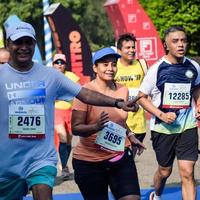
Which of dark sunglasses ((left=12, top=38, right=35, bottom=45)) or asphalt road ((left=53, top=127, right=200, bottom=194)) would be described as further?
asphalt road ((left=53, top=127, right=200, bottom=194))

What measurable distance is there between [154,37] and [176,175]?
35.2 feet

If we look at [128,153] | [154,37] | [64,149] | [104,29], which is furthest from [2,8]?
[128,153]

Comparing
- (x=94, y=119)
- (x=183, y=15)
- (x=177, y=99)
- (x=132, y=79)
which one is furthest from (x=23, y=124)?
(x=183, y=15)

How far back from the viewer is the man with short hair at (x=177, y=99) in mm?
7230

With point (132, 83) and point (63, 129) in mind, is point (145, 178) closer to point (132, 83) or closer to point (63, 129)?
point (63, 129)

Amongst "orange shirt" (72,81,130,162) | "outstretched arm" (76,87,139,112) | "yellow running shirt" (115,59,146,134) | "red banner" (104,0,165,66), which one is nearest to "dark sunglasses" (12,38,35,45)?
"outstretched arm" (76,87,139,112)

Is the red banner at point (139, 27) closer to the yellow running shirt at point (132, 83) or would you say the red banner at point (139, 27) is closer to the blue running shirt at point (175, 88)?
the yellow running shirt at point (132, 83)

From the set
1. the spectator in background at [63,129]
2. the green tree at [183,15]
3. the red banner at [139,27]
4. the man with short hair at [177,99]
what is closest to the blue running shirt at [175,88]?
the man with short hair at [177,99]

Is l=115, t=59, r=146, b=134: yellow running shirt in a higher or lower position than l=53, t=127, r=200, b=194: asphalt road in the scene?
higher

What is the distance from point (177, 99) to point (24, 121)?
92.0 inches

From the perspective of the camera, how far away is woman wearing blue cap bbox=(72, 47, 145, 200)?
5969 mm

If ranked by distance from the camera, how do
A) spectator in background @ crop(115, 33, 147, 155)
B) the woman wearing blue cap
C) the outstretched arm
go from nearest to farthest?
the outstretched arm, the woman wearing blue cap, spectator in background @ crop(115, 33, 147, 155)

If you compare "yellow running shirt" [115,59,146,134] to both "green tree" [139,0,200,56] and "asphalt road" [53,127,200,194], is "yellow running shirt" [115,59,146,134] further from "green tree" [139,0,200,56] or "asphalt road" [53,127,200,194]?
"green tree" [139,0,200,56]

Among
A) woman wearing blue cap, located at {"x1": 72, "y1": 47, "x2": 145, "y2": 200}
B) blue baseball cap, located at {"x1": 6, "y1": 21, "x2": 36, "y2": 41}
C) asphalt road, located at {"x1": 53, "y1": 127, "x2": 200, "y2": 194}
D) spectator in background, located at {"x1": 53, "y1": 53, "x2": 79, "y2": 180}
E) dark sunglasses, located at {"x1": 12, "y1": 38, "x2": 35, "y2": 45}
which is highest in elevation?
blue baseball cap, located at {"x1": 6, "y1": 21, "x2": 36, "y2": 41}
